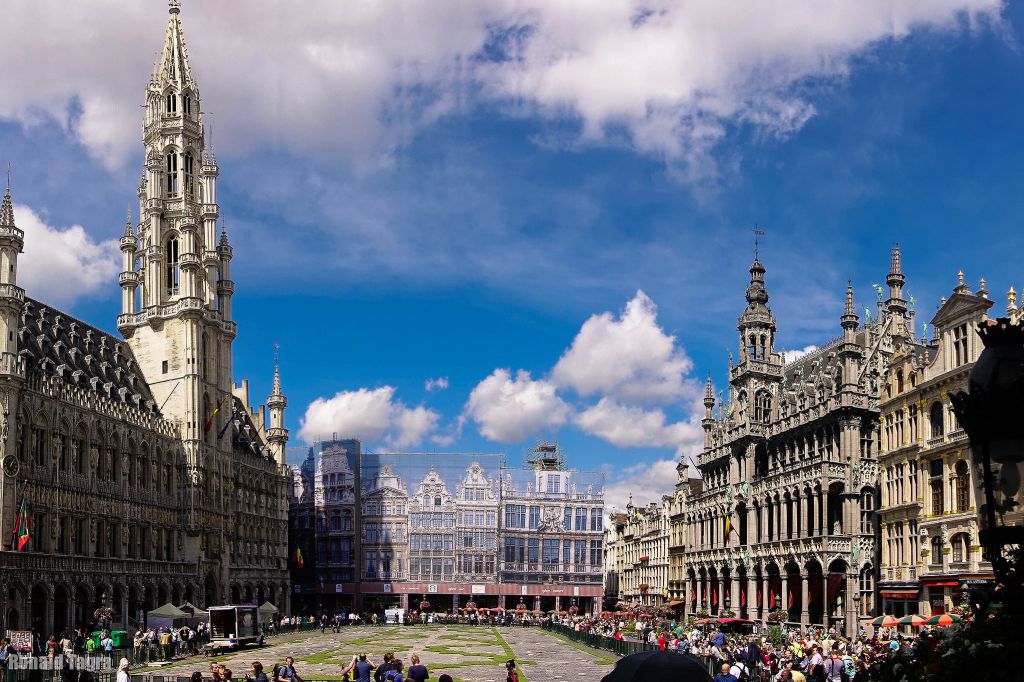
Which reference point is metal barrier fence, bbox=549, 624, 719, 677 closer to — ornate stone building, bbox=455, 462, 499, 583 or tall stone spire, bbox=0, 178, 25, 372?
tall stone spire, bbox=0, 178, 25, 372

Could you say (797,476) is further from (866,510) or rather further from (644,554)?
(644,554)

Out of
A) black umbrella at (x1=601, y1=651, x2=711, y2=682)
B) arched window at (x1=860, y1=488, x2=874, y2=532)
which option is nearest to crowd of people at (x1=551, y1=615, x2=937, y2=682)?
arched window at (x1=860, y1=488, x2=874, y2=532)

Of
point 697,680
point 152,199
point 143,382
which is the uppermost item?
point 152,199

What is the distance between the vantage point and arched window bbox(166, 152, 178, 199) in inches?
4072

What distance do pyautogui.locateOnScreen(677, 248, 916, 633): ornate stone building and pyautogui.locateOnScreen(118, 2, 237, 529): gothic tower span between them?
4354 centimetres

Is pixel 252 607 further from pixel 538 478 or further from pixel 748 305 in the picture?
pixel 538 478

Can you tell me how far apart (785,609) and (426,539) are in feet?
210

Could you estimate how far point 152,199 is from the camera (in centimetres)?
10144

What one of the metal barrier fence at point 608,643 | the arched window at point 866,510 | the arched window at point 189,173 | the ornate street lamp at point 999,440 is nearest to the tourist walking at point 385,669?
the metal barrier fence at point 608,643

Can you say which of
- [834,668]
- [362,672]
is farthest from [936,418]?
[362,672]

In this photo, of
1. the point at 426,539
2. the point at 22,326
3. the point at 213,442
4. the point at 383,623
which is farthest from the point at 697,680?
the point at 426,539

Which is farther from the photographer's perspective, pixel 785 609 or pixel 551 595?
pixel 551 595

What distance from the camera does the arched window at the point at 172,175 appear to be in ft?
339

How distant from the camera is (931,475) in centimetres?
5678
